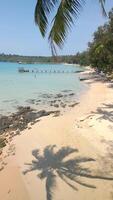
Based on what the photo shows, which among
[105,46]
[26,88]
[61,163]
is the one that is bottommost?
[26,88]

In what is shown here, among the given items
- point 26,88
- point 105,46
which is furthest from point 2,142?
point 26,88

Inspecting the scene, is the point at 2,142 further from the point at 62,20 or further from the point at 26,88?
the point at 26,88

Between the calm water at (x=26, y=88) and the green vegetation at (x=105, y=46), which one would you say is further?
the green vegetation at (x=105, y=46)

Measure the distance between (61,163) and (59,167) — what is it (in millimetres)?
295

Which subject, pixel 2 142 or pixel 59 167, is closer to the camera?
pixel 59 167

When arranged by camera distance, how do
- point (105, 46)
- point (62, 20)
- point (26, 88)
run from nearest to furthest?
point (62, 20), point (105, 46), point (26, 88)

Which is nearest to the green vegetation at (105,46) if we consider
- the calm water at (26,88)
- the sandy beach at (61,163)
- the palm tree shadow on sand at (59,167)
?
the calm water at (26,88)

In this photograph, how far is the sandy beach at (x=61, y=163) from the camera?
804 cm

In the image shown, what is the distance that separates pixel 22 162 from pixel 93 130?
139 inches

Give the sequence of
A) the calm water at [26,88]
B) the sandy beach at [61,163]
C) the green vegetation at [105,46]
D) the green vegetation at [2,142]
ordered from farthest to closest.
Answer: the green vegetation at [105,46] → the calm water at [26,88] → the green vegetation at [2,142] → the sandy beach at [61,163]

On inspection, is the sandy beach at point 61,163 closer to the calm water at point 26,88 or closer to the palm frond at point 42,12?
the palm frond at point 42,12

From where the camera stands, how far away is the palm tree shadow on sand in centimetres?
845

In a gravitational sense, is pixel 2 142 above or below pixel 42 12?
below

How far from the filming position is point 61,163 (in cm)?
977
